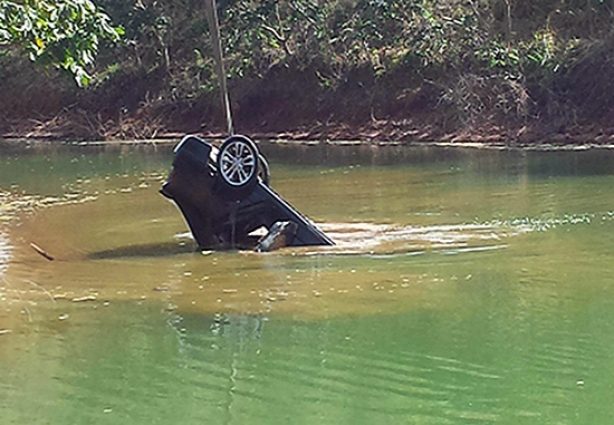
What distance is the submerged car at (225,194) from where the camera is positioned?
15125 millimetres

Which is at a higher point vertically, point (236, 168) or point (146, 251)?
point (236, 168)

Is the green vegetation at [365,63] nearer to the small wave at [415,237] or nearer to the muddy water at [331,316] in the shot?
the muddy water at [331,316]

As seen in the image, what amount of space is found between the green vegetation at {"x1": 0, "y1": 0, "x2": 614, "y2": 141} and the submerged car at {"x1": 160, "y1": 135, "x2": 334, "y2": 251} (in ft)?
55.2

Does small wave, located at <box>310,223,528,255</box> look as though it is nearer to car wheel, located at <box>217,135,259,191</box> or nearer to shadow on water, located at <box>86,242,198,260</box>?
car wheel, located at <box>217,135,259,191</box>

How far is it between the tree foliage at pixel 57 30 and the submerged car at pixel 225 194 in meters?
4.55

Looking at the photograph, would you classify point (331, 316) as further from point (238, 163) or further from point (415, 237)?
point (238, 163)

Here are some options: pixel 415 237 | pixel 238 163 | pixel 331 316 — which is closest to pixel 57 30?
pixel 331 316

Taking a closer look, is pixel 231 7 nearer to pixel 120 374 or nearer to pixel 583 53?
pixel 583 53

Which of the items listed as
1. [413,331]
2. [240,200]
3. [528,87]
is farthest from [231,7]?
[413,331]

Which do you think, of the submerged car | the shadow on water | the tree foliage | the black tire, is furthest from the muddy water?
the tree foliage

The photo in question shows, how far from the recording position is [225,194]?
15164 millimetres

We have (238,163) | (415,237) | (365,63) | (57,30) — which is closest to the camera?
(57,30)

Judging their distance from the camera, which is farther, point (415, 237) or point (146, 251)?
point (146, 251)

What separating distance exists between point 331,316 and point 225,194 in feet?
16.6
